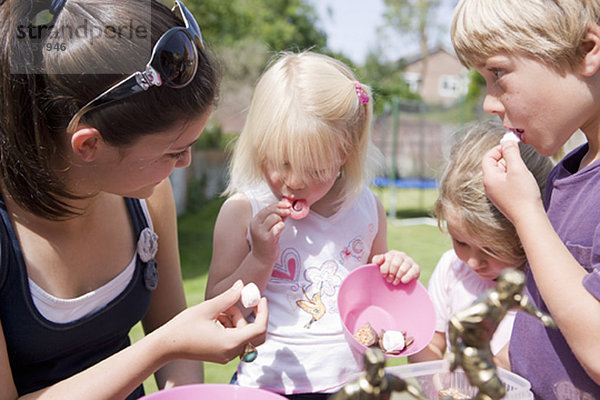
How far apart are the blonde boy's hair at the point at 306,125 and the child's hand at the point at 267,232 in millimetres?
143

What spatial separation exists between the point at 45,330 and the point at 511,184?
117 cm

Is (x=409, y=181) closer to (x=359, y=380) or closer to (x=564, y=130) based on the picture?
(x=564, y=130)

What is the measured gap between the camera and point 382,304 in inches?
66.8

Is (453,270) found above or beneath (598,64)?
beneath

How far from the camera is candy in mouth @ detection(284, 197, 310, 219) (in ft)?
5.26

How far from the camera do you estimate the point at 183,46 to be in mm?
1209

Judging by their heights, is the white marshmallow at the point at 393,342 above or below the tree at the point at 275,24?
below

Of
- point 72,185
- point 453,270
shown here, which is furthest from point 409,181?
point 72,185

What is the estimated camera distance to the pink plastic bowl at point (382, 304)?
62.5 inches

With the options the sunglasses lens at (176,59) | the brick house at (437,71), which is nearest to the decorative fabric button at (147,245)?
the sunglasses lens at (176,59)

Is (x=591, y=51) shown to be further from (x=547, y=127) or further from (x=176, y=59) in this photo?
(x=176, y=59)

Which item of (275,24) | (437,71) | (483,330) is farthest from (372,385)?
(437,71)

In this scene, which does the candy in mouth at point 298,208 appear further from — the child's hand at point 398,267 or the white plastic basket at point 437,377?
the white plastic basket at point 437,377

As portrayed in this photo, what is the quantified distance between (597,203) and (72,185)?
1232mm
